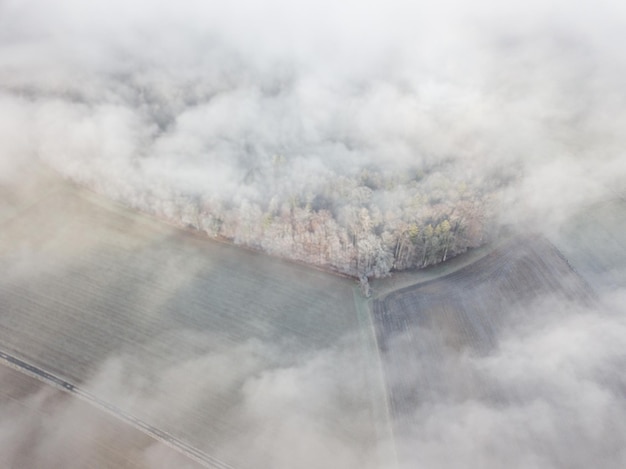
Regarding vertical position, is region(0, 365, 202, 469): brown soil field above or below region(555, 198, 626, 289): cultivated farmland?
below

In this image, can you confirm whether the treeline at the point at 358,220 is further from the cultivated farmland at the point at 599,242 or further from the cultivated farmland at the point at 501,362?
the cultivated farmland at the point at 599,242

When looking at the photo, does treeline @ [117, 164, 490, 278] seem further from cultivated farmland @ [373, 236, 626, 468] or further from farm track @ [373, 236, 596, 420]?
cultivated farmland @ [373, 236, 626, 468]

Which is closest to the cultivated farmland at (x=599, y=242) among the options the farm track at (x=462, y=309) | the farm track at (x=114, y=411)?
the farm track at (x=462, y=309)

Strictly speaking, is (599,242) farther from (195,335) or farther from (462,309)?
(195,335)

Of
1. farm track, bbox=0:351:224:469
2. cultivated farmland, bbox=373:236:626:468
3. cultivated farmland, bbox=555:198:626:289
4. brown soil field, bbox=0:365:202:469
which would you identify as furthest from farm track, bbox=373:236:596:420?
brown soil field, bbox=0:365:202:469

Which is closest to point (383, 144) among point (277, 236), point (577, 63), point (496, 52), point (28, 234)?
point (277, 236)

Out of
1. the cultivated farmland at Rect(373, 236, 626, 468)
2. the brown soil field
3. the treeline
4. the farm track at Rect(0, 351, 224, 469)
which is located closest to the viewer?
the brown soil field

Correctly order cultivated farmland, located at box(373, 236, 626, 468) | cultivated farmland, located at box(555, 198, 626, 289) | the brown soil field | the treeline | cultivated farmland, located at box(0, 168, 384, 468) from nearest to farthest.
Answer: the brown soil field, cultivated farmland, located at box(373, 236, 626, 468), cultivated farmland, located at box(0, 168, 384, 468), the treeline, cultivated farmland, located at box(555, 198, 626, 289)
